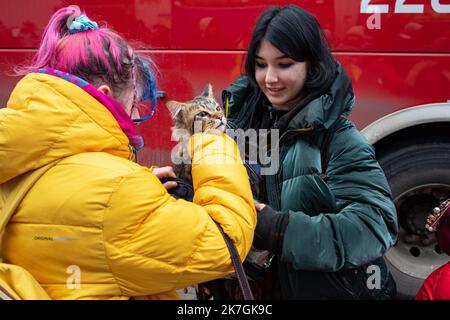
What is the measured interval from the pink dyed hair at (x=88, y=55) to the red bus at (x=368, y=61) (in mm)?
2118

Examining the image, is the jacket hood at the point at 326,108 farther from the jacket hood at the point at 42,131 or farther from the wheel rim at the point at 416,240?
the wheel rim at the point at 416,240

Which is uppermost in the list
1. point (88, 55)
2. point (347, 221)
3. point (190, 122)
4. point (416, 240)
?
point (88, 55)

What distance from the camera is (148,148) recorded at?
168 inches

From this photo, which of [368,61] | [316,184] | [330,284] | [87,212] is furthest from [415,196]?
[87,212]

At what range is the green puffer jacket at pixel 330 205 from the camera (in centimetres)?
183

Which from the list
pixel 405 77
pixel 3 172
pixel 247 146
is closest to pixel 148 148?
pixel 405 77

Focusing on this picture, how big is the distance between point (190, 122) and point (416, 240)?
270cm

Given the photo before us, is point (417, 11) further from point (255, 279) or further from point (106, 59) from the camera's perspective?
point (106, 59)

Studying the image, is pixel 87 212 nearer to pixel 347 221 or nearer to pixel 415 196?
pixel 347 221

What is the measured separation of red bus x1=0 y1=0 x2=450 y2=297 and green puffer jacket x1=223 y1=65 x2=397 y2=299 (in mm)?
1975

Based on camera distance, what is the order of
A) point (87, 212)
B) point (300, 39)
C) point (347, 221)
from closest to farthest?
point (87, 212)
point (347, 221)
point (300, 39)

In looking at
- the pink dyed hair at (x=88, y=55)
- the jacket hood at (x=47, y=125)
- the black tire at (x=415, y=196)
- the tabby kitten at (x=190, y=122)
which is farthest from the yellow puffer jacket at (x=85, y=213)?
the black tire at (x=415, y=196)

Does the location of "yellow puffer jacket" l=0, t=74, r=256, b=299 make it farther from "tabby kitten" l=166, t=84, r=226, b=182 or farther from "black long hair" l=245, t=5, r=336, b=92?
"black long hair" l=245, t=5, r=336, b=92

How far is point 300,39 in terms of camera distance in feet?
6.50
